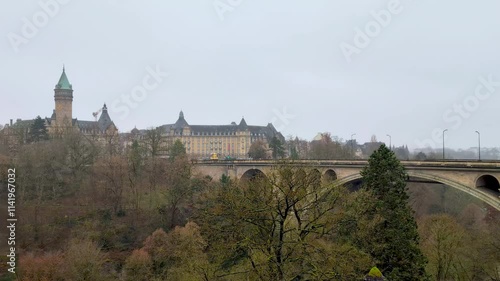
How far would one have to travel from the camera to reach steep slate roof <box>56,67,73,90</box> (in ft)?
361

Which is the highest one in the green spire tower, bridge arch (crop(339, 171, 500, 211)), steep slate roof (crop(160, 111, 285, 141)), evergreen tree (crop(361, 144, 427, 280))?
the green spire tower

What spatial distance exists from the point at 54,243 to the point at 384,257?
28.3 meters

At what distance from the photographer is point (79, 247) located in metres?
28.6

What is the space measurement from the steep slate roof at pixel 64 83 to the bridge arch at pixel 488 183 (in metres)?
105

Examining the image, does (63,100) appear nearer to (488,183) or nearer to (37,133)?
(37,133)

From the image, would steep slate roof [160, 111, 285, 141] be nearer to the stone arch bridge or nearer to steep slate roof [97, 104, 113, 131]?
steep slate roof [97, 104, 113, 131]

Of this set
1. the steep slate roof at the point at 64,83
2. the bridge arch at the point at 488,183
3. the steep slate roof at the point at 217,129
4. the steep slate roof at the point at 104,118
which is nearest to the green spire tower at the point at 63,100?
the steep slate roof at the point at 64,83

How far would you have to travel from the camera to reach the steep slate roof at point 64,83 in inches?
4331

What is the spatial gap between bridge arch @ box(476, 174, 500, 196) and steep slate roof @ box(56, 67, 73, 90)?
10546 cm

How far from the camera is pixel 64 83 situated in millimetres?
111125

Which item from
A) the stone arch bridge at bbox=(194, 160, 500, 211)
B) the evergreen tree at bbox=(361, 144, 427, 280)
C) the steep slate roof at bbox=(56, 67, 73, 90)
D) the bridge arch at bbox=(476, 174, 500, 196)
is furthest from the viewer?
the steep slate roof at bbox=(56, 67, 73, 90)

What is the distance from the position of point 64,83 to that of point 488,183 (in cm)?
10722

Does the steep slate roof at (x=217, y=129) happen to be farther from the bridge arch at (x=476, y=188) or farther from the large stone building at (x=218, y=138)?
the bridge arch at (x=476, y=188)

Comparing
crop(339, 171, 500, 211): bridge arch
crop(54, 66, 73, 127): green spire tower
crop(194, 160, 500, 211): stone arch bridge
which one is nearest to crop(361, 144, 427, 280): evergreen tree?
crop(194, 160, 500, 211): stone arch bridge
